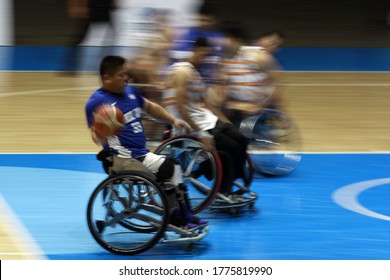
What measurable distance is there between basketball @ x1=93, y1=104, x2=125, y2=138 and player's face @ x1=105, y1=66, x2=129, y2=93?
16cm

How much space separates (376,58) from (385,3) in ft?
13.9

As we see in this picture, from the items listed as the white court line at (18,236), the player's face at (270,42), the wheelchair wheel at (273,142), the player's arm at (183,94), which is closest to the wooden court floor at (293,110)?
the wheelchair wheel at (273,142)

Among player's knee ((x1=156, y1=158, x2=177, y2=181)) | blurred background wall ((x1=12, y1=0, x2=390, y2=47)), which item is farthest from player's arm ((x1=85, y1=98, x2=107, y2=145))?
blurred background wall ((x1=12, y1=0, x2=390, y2=47))

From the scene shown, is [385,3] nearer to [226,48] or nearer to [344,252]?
[226,48]

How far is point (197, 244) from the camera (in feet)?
22.3

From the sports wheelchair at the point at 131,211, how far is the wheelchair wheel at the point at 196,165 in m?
0.63

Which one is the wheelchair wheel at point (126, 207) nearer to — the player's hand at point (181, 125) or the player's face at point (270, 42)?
the player's hand at point (181, 125)

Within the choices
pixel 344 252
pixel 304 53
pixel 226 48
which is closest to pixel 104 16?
pixel 304 53

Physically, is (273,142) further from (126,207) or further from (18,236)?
(18,236)

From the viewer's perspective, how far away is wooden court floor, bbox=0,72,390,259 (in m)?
10.6

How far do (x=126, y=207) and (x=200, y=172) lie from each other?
112cm

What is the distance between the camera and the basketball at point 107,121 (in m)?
6.39

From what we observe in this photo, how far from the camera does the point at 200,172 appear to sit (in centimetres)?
748

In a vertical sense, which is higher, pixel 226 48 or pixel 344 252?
pixel 226 48
